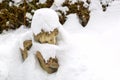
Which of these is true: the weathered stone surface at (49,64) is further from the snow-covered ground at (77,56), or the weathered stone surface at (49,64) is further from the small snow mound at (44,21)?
the small snow mound at (44,21)

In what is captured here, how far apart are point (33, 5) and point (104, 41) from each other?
5.10 feet

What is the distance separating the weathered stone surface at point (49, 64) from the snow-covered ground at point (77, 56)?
5 cm

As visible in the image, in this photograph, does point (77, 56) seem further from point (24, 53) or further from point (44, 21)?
point (24, 53)

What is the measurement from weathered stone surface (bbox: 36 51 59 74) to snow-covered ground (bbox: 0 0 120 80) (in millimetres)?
55

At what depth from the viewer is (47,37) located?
3.94m

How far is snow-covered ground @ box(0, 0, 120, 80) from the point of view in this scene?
12.4 feet

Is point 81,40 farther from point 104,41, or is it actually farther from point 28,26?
point 28,26

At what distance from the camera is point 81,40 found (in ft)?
14.5

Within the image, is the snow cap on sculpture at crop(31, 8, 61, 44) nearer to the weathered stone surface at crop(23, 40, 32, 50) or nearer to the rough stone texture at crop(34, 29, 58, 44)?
the rough stone texture at crop(34, 29, 58, 44)

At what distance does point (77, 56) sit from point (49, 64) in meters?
0.38

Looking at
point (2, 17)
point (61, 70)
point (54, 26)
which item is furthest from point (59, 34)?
point (2, 17)

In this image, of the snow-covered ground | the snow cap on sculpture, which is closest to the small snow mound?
the snow cap on sculpture

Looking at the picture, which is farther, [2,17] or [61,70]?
[2,17]

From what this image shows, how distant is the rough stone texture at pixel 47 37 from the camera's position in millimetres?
3893
